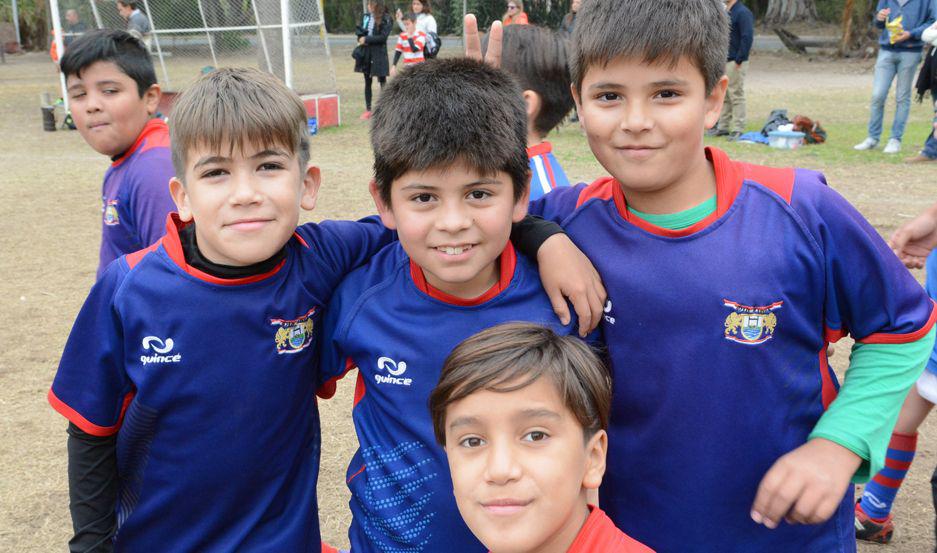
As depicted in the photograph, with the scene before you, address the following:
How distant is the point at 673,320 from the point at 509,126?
0.63m

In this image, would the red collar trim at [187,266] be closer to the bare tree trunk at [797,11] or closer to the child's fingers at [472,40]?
the child's fingers at [472,40]

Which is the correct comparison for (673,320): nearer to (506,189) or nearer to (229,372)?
(506,189)

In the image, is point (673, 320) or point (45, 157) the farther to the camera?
point (45, 157)

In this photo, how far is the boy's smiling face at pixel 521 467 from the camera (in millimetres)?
1676

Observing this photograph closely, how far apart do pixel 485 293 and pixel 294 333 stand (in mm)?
524

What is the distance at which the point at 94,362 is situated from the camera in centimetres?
222

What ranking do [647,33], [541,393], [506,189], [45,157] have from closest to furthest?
[541,393] < [647,33] < [506,189] < [45,157]

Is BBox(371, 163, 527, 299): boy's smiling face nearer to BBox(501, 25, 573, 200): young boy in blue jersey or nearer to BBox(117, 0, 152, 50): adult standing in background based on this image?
BBox(501, 25, 573, 200): young boy in blue jersey

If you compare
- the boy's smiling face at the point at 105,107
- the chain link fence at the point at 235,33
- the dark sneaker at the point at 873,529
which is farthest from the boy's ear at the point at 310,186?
the chain link fence at the point at 235,33

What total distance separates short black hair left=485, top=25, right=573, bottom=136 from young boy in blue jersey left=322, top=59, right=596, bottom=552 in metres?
0.82

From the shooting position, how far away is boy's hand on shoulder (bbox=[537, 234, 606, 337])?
2.10m

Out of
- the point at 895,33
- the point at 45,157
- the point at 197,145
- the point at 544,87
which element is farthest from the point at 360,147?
the point at 197,145

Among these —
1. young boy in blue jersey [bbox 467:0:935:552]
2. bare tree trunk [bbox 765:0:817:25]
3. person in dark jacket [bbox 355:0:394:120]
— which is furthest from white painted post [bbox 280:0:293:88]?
bare tree trunk [bbox 765:0:817:25]

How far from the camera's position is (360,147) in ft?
41.8
